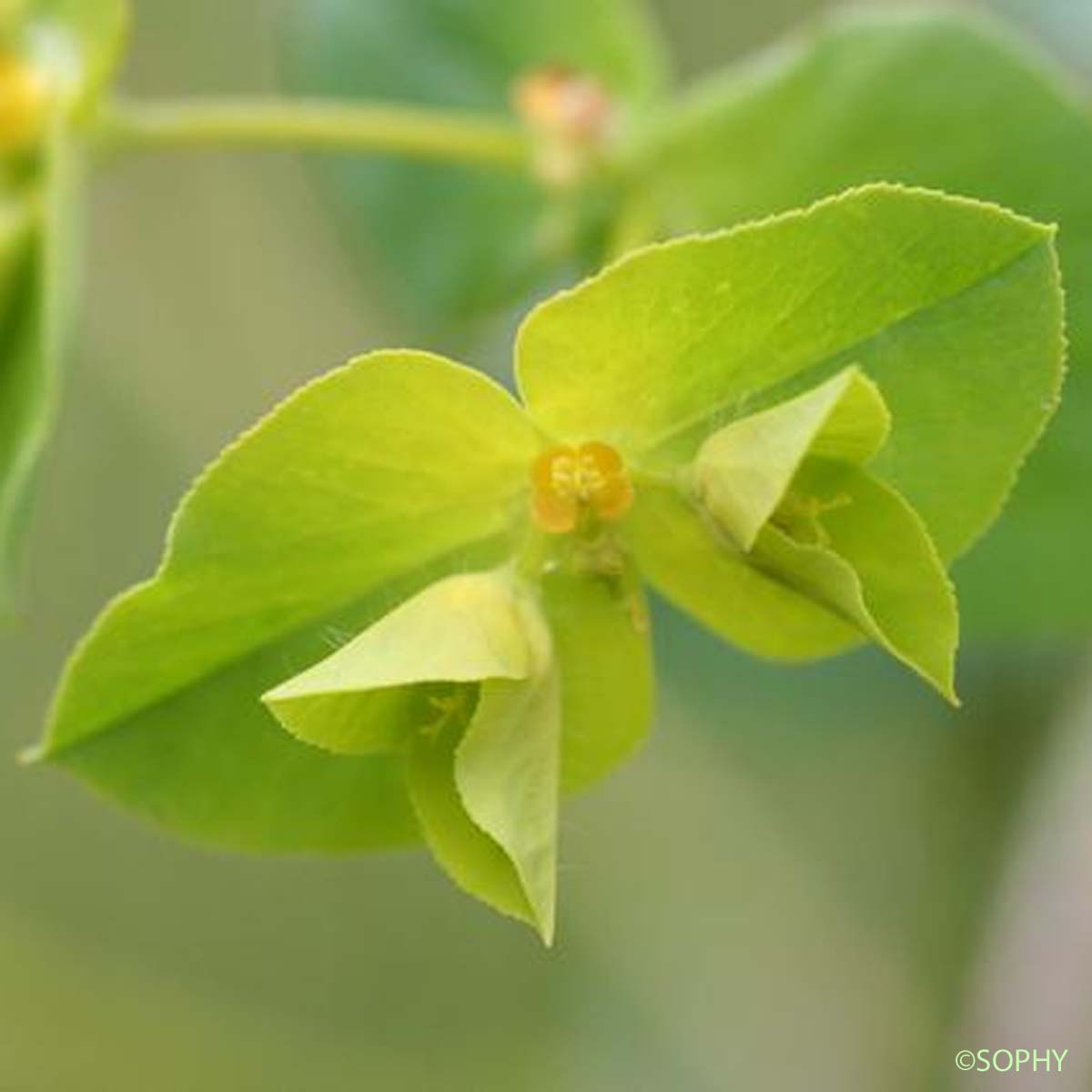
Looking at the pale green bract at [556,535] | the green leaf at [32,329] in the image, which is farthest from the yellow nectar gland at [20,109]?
the pale green bract at [556,535]

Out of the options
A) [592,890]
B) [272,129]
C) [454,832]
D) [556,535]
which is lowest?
[454,832]

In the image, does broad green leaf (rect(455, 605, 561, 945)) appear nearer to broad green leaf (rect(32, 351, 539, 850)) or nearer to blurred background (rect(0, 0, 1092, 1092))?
broad green leaf (rect(32, 351, 539, 850))

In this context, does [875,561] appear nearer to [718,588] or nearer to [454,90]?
[718,588]

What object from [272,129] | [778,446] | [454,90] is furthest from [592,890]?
[778,446]

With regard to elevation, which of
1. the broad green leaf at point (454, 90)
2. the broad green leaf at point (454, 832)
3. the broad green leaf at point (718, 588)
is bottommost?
the broad green leaf at point (454, 832)

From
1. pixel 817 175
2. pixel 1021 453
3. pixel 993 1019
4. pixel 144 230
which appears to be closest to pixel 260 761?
pixel 1021 453

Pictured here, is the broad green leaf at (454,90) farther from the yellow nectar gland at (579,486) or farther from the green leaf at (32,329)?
the yellow nectar gland at (579,486)

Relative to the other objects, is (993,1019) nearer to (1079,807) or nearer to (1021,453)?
(1079,807)
